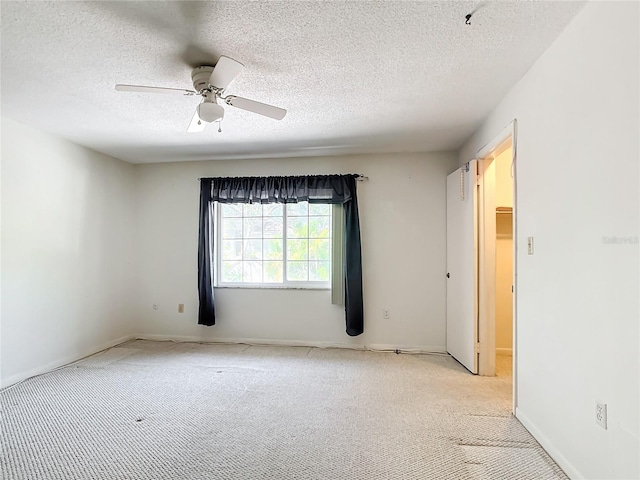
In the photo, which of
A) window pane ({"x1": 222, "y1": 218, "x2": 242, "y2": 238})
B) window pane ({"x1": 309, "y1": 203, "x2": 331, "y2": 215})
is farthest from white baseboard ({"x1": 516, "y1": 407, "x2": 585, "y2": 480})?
window pane ({"x1": 222, "y1": 218, "x2": 242, "y2": 238})

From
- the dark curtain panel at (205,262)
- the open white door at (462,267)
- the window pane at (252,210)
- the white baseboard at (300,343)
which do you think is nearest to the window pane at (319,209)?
the window pane at (252,210)

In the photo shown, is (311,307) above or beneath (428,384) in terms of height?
above

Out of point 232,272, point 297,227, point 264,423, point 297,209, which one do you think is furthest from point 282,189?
point 264,423

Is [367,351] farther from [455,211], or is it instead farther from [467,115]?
[467,115]

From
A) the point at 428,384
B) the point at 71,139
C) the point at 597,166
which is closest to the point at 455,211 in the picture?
the point at 428,384

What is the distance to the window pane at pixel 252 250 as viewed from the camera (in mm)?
4250

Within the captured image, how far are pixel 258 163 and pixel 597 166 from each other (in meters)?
3.41

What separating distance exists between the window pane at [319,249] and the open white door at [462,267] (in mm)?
1373

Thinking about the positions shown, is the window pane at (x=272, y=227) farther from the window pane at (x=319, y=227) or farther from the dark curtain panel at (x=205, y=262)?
the dark curtain panel at (x=205, y=262)

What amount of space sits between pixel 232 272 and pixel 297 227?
39.7 inches

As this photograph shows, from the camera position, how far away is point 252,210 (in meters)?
4.28

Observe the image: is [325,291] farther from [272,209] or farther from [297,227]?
[272,209]

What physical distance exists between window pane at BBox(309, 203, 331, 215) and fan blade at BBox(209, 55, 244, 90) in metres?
2.27

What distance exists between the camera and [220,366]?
3316mm
